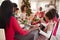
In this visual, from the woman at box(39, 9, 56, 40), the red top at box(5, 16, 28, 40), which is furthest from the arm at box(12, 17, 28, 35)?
the woman at box(39, 9, 56, 40)

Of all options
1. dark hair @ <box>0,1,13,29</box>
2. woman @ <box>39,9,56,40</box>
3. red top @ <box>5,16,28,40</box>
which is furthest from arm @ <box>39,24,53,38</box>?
dark hair @ <box>0,1,13,29</box>

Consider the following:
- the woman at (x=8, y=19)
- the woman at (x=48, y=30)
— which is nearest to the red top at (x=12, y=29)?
the woman at (x=8, y=19)

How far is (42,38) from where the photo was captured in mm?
1595

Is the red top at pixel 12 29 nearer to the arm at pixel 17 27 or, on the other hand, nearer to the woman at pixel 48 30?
the arm at pixel 17 27

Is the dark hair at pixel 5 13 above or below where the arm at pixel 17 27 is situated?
above

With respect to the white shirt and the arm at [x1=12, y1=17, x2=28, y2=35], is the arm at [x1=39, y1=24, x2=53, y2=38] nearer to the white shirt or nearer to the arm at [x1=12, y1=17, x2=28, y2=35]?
the white shirt

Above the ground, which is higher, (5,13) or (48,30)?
(5,13)

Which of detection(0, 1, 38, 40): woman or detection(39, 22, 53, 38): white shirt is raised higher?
detection(0, 1, 38, 40): woman

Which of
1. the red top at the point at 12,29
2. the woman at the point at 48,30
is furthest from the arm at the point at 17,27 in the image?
the woman at the point at 48,30

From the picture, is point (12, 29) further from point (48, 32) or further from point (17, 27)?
point (48, 32)

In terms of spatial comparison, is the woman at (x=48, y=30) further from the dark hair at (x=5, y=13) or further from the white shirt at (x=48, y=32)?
the dark hair at (x=5, y=13)

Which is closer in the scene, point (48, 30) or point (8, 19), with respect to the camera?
point (8, 19)

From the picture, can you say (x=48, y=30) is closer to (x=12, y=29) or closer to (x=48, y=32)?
(x=48, y=32)

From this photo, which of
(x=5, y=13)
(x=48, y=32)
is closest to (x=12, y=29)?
(x=5, y=13)
